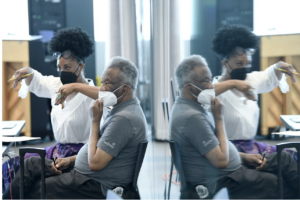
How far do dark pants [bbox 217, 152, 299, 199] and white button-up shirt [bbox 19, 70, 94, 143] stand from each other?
582 mm

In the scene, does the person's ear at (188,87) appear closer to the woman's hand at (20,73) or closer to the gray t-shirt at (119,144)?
the gray t-shirt at (119,144)

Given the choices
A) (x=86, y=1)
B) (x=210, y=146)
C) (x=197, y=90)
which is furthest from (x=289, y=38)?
(x=86, y=1)

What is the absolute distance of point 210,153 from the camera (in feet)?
4.25

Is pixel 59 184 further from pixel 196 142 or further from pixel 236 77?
pixel 236 77

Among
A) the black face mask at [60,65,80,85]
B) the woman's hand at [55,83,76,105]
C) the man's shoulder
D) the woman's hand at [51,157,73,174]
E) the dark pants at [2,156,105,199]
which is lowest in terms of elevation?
the dark pants at [2,156,105,199]

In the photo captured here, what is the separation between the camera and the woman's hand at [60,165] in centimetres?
139

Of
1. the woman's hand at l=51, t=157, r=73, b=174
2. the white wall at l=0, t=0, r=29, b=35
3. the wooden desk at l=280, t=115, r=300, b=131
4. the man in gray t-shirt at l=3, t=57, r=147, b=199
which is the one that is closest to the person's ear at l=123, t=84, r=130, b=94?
the man in gray t-shirt at l=3, t=57, r=147, b=199

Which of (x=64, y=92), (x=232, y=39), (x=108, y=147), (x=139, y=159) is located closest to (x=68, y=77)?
(x=64, y=92)

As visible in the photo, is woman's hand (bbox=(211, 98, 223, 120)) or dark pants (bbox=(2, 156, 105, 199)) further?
dark pants (bbox=(2, 156, 105, 199))

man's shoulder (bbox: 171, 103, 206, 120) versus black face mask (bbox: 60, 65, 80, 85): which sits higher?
black face mask (bbox: 60, 65, 80, 85)

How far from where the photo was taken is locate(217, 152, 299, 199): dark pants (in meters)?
1.33

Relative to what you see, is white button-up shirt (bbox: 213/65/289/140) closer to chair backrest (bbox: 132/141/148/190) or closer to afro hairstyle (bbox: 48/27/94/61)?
chair backrest (bbox: 132/141/148/190)

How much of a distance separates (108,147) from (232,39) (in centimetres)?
62

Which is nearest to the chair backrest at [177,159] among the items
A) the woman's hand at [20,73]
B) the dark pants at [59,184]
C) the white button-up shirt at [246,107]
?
the white button-up shirt at [246,107]
